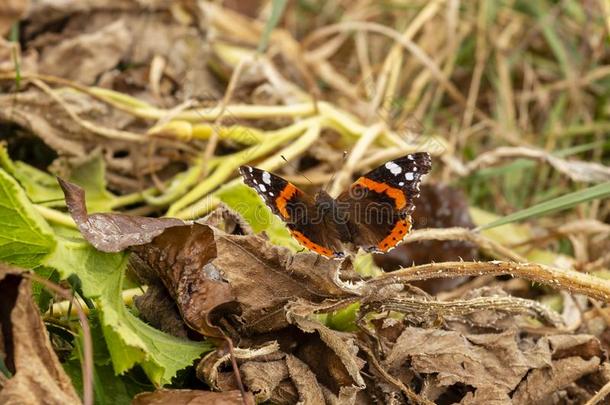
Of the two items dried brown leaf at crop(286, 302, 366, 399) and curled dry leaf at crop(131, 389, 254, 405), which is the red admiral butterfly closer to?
dried brown leaf at crop(286, 302, 366, 399)

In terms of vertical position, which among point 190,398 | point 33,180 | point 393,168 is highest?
→ point 393,168

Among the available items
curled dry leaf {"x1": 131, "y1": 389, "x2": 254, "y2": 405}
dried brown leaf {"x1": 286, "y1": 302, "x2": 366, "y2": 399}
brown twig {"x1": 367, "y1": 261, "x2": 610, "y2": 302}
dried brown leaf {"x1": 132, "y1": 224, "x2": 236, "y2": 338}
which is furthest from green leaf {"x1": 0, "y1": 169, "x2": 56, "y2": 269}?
brown twig {"x1": 367, "y1": 261, "x2": 610, "y2": 302}

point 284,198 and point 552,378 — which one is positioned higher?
point 284,198

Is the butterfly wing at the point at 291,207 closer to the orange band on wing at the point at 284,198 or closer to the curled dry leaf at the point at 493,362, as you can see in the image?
the orange band on wing at the point at 284,198

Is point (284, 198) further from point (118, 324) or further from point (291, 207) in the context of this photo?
point (118, 324)

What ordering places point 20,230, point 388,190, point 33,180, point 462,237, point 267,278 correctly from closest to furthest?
point 20,230
point 267,278
point 388,190
point 462,237
point 33,180

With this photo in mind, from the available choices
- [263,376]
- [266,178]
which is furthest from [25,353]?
[266,178]
